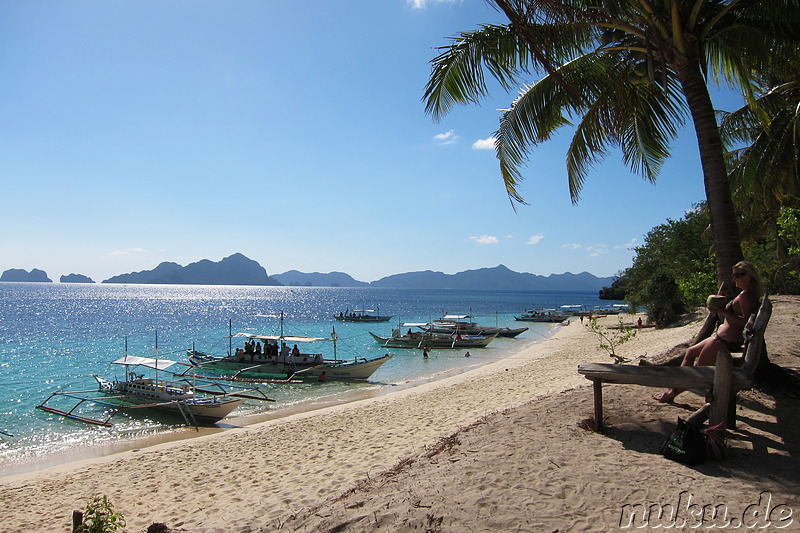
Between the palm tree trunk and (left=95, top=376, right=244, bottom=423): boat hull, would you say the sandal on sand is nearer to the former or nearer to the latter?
the palm tree trunk

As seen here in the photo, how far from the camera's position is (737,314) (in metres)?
5.50

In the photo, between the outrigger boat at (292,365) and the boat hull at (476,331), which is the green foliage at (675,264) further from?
the outrigger boat at (292,365)

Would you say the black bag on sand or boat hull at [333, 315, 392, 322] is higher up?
the black bag on sand

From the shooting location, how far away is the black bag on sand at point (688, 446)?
4.61m

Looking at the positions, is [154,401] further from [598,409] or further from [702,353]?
[702,353]

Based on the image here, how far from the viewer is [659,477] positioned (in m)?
4.40

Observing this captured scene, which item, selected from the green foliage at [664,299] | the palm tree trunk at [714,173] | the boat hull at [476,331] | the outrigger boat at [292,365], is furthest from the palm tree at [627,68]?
the boat hull at [476,331]

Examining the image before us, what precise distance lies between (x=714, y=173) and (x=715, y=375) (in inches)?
124

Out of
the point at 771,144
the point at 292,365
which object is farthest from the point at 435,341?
the point at 771,144

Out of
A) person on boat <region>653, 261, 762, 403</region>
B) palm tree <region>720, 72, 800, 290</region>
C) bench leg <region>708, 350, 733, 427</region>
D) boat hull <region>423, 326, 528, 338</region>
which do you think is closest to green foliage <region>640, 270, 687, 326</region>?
boat hull <region>423, 326, 528, 338</region>

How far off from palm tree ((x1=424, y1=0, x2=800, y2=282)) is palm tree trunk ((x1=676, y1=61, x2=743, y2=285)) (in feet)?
0.04

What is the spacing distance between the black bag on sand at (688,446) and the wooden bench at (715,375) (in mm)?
267

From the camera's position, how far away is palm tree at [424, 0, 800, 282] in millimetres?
6316

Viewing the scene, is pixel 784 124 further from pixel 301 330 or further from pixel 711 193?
pixel 301 330
